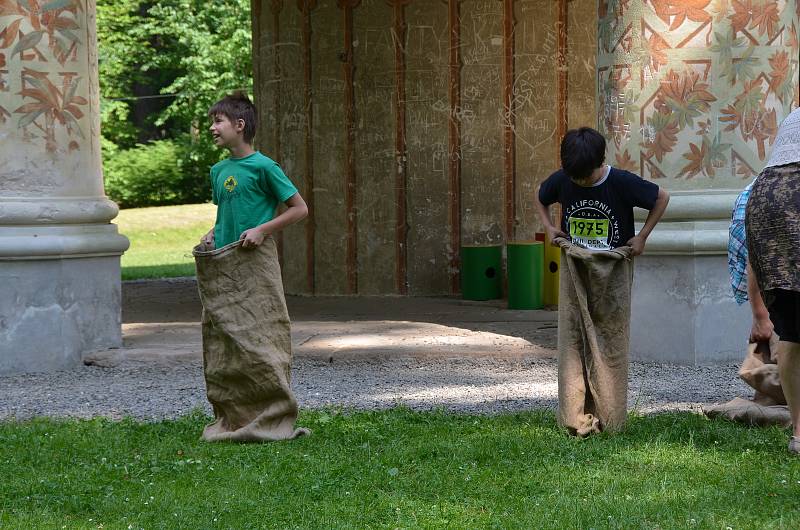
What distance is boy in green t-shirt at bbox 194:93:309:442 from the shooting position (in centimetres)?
618

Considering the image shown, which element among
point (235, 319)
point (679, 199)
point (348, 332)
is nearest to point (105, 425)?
point (235, 319)

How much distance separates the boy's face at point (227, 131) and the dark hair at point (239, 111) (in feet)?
0.07

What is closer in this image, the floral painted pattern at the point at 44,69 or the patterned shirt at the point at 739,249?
the patterned shirt at the point at 739,249

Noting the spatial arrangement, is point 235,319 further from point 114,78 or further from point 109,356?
point 114,78

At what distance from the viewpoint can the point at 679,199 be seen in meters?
8.98

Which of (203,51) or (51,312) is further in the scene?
(203,51)

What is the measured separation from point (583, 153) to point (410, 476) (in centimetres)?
175

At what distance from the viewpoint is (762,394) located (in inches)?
262

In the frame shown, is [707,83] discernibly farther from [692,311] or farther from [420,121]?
[420,121]

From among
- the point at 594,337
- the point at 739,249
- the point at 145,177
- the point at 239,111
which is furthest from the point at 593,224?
the point at 145,177

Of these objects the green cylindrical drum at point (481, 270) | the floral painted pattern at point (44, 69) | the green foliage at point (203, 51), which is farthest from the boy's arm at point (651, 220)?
the green foliage at point (203, 51)

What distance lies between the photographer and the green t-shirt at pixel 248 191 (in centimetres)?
617

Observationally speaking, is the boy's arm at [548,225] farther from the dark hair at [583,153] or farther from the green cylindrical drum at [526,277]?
the green cylindrical drum at [526,277]

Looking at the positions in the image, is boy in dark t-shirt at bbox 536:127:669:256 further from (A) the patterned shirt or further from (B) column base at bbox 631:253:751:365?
(B) column base at bbox 631:253:751:365
